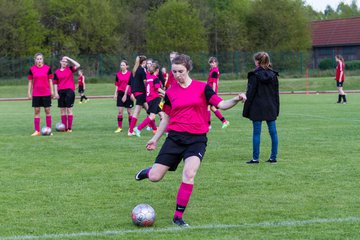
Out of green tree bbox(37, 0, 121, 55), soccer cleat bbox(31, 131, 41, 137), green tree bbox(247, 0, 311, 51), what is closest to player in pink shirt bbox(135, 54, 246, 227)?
soccer cleat bbox(31, 131, 41, 137)

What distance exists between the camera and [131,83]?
16.9 metres

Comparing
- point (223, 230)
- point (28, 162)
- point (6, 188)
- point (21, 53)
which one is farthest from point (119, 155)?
point (21, 53)

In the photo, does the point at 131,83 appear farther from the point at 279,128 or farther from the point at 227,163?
the point at 227,163

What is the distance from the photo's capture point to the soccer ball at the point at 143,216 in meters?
7.08

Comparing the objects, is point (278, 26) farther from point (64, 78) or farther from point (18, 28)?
point (64, 78)

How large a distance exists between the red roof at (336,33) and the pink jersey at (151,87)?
206 feet

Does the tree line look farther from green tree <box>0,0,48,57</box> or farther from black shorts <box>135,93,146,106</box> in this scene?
black shorts <box>135,93,146,106</box>

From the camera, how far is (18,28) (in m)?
59.6

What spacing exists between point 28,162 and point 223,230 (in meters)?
6.07

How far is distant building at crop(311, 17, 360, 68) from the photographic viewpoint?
76188 mm

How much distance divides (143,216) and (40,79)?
1041cm

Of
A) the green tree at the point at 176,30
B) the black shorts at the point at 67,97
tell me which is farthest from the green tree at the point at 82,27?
the black shorts at the point at 67,97

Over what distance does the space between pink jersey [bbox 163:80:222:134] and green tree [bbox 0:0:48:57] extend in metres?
53.1

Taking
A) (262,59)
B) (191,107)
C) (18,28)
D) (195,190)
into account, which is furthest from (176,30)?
(191,107)
